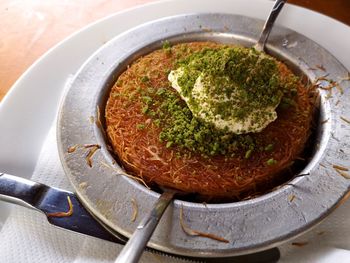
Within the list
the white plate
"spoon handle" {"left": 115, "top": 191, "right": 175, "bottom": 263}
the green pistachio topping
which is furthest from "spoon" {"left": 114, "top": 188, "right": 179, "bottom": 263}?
the white plate

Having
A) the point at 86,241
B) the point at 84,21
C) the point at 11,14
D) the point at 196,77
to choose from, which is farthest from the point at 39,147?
the point at 11,14

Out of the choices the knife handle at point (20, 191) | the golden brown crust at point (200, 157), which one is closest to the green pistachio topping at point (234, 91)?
the golden brown crust at point (200, 157)

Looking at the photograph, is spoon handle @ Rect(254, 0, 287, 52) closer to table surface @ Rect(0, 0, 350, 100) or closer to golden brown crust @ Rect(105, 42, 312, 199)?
golden brown crust @ Rect(105, 42, 312, 199)

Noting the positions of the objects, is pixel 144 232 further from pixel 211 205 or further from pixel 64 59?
pixel 64 59

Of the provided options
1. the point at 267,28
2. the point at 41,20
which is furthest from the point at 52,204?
the point at 41,20

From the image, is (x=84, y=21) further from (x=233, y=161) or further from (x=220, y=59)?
(x=233, y=161)

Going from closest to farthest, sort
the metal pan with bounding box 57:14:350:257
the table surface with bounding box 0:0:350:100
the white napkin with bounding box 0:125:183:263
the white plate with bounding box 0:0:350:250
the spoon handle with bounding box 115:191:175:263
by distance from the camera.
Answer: the spoon handle with bounding box 115:191:175:263
the metal pan with bounding box 57:14:350:257
the white napkin with bounding box 0:125:183:263
the white plate with bounding box 0:0:350:250
the table surface with bounding box 0:0:350:100
